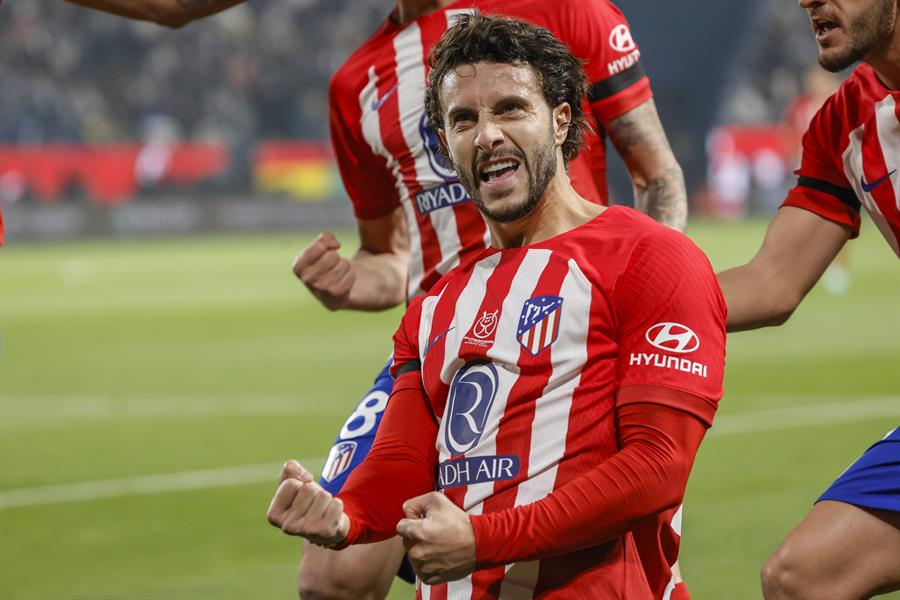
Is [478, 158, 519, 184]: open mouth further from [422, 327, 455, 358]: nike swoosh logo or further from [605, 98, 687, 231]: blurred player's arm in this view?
[605, 98, 687, 231]: blurred player's arm

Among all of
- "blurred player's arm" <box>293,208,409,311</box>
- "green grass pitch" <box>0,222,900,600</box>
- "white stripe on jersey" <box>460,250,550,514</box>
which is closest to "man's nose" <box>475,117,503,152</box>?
"white stripe on jersey" <box>460,250,550,514</box>

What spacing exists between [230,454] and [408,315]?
507cm

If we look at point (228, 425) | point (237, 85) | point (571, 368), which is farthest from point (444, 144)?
point (237, 85)

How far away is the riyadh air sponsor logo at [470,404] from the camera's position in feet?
10.2

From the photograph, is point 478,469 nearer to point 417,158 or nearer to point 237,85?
point 417,158

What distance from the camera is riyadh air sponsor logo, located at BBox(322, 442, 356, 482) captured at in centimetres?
422

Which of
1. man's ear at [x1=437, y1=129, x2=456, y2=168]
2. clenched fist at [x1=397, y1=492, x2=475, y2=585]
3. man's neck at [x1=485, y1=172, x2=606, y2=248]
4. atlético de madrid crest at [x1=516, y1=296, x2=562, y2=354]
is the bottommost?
clenched fist at [x1=397, y1=492, x2=475, y2=585]

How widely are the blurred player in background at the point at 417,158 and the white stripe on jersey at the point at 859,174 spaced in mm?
514

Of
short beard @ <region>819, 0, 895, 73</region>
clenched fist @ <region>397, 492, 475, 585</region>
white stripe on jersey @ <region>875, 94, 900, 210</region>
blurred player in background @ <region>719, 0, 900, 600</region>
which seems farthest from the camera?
white stripe on jersey @ <region>875, 94, 900, 210</region>

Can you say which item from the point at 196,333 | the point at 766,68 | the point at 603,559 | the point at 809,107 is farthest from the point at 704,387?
the point at 766,68

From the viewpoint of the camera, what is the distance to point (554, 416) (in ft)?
9.91

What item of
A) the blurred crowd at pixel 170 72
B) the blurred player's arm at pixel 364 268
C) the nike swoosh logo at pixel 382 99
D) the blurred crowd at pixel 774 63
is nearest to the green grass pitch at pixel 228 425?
the blurred player's arm at pixel 364 268

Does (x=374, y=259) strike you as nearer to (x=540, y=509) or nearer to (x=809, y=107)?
(x=540, y=509)

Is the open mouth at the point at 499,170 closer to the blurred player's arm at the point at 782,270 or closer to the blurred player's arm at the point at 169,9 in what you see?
the blurred player's arm at the point at 782,270
